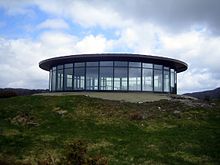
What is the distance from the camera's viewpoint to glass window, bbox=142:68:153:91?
45031 mm

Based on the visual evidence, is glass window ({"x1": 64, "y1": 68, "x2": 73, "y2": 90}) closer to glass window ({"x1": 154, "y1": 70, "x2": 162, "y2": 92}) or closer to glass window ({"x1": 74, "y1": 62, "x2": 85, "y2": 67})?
glass window ({"x1": 74, "y1": 62, "x2": 85, "y2": 67})

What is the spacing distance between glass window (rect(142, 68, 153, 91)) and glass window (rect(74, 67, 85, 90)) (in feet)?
22.9

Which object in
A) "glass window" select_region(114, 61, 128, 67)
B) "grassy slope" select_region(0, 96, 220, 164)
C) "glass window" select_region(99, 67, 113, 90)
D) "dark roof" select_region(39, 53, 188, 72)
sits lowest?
"grassy slope" select_region(0, 96, 220, 164)

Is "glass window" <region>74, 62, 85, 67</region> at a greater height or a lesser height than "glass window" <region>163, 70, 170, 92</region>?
greater

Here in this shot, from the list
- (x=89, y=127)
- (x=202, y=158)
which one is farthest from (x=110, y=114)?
(x=202, y=158)

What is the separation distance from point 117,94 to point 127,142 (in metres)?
19.0

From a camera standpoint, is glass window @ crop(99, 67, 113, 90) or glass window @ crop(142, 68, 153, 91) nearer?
glass window @ crop(99, 67, 113, 90)

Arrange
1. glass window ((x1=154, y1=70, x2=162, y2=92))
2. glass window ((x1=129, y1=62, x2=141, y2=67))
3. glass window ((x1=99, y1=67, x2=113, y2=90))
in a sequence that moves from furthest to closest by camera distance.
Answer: glass window ((x1=154, y1=70, x2=162, y2=92)) → glass window ((x1=129, y1=62, x2=141, y2=67)) → glass window ((x1=99, y1=67, x2=113, y2=90))

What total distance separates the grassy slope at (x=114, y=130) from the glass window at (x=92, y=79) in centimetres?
985

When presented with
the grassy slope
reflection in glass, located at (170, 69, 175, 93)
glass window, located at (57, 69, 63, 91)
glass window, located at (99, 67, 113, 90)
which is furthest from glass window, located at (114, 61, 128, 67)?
the grassy slope

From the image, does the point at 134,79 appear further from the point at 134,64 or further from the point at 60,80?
the point at 60,80

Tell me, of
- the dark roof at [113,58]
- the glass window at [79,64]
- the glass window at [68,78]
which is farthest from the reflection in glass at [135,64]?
the glass window at [68,78]

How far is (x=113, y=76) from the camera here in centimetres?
4381

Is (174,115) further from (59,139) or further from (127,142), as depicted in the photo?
(59,139)
